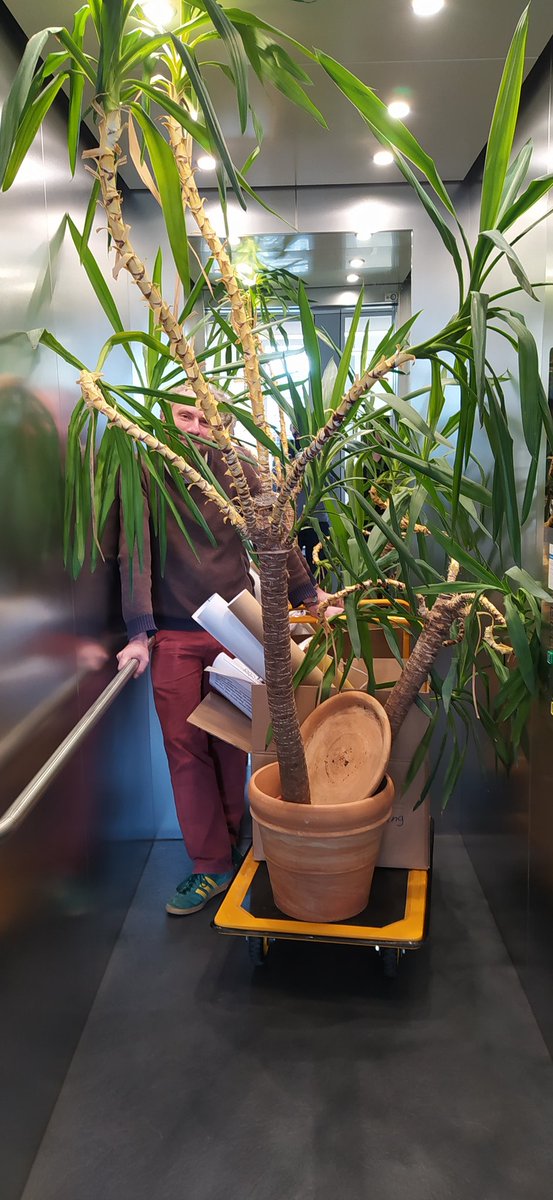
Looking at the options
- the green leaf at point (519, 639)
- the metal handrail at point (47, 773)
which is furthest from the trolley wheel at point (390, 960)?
the metal handrail at point (47, 773)

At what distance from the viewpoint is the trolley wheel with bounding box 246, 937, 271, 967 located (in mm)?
2090

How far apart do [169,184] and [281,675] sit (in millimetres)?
908

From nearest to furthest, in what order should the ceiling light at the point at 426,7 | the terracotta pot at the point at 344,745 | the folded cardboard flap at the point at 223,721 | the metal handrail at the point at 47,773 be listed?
1. the metal handrail at the point at 47,773
2. the ceiling light at the point at 426,7
3. the terracotta pot at the point at 344,745
4. the folded cardboard flap at the point at 223,721

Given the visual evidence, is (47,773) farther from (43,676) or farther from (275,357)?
(275,357)

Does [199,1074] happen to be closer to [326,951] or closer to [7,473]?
[326,951]

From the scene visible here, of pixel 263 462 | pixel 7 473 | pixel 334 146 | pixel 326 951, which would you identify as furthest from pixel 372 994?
pixel 334 146

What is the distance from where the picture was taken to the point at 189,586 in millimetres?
2584

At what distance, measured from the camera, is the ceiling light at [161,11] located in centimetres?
150

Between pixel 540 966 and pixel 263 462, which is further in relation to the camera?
pixel 540 966

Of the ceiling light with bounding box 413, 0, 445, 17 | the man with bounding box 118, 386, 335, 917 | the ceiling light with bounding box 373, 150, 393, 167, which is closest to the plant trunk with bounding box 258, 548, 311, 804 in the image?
the man with bounding box 118, 386, 335, 917

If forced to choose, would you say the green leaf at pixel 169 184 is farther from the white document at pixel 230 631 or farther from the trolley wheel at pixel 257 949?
the trolley wheel at pixel 257 949

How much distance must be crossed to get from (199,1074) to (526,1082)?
70cm

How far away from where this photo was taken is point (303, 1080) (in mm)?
1761

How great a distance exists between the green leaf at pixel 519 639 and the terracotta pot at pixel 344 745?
38 centimetres
